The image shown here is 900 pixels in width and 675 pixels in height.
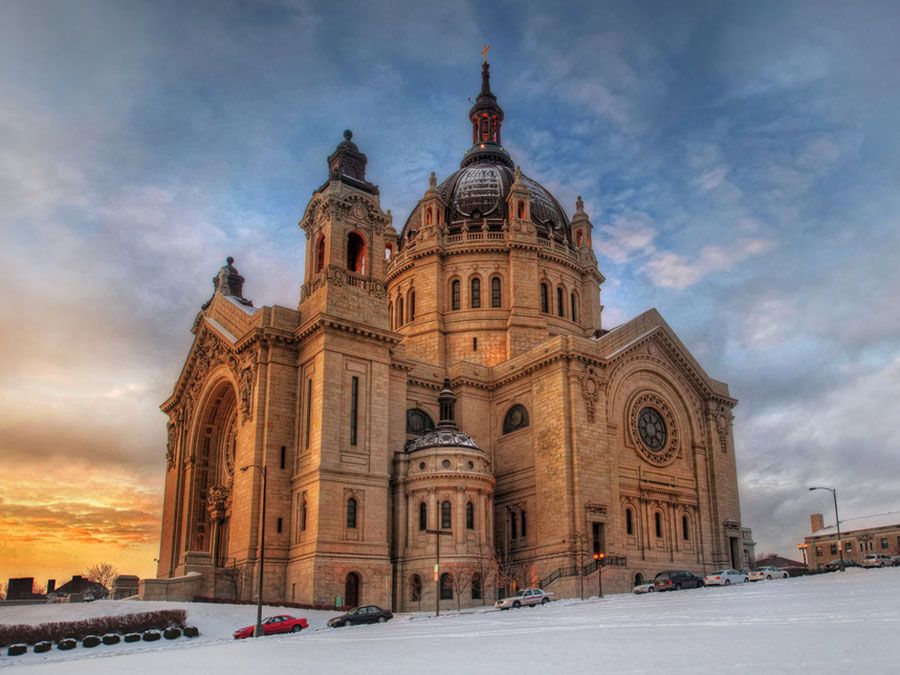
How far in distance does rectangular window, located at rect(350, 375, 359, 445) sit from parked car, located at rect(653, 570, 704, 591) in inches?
754

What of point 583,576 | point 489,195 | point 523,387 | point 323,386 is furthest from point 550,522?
point 489,195

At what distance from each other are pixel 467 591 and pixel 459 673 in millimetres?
34648

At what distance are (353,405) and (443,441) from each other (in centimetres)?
628

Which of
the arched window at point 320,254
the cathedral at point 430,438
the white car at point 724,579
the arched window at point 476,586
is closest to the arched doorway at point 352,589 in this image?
the cathedral at point 430,438

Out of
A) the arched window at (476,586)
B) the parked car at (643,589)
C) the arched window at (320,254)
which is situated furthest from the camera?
the arched window at (320,254)

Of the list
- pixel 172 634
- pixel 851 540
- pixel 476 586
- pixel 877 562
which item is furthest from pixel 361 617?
pixel 851 540

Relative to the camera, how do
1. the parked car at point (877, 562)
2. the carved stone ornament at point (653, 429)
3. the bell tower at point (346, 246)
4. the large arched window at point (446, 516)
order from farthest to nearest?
the carved stone ornament at point (653, 429)
the parked car at point (877, 562)
the bell tower at point (346, 246)
the large arched window at point (446, 516)

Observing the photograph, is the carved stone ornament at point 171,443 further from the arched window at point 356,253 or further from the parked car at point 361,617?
the parked car at point 361,617

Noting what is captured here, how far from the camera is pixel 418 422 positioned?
2392 inches

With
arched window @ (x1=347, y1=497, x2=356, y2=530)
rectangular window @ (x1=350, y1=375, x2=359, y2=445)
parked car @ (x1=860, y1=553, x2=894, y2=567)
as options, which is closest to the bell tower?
rectangular window @ (x1=350, y1=375, x2=359, y2=445)

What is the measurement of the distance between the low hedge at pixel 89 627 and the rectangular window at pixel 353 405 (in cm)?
1476

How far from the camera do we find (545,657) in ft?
63.1

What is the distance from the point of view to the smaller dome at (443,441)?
5425 cm

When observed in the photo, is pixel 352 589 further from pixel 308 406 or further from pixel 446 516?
pixel 308 406
